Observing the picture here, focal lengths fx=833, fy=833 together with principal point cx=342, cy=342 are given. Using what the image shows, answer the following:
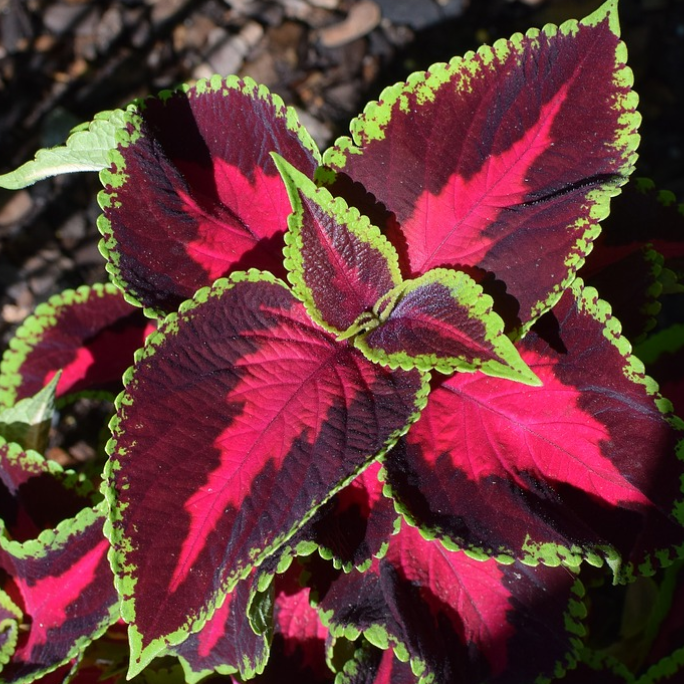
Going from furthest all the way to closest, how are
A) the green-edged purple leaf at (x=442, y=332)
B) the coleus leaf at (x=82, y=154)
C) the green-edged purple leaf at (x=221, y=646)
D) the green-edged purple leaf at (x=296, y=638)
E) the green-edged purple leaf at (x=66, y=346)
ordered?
the green-edged purple leaf at (x=66, y=346)
the green-edged purple leaf at (x=296, y=638)
the green-edged purple leaf at (x=221, y=646)
the coleus leaf at (x=82, y=154)
the green-edged purple leaf at (x=442, y=332)

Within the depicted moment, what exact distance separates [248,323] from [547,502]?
0.38m

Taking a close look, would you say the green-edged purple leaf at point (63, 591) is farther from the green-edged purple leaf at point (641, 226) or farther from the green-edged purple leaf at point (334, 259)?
the green-edged purple leaf at point (641, 226)

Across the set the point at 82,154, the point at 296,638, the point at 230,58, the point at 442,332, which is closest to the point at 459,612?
the point at 296,638

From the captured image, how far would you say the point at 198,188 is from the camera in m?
0.99

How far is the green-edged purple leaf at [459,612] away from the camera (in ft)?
3.43

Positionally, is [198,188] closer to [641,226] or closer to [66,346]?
[66,346]

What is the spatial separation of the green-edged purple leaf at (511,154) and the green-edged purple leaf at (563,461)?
10cm

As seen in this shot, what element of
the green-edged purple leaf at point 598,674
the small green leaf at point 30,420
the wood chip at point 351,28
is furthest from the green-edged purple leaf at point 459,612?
the wood chip at point 351,28

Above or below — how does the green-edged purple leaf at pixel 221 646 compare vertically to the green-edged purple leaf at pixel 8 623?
below

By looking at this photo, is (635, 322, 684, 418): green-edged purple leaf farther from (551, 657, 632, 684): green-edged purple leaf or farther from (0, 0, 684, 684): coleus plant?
(551, 657, 632, 684): green-edged purple leaf

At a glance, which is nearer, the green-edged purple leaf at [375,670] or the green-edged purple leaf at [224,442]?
the green-edged purple leaf at [224,442]

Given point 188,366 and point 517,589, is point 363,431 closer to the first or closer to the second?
point 188,366

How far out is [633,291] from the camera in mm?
1139

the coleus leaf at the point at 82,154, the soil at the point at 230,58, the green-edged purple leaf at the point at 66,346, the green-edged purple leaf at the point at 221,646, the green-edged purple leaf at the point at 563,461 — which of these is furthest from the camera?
the soil at the point at 230,58
